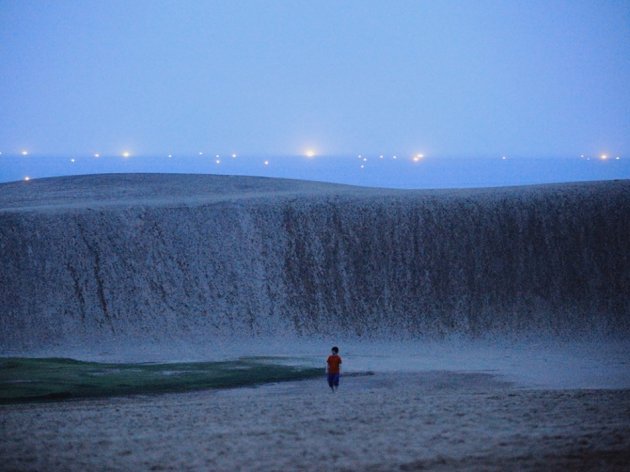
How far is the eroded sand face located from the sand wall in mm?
19102

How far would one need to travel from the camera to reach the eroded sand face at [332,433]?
1523 centimetres

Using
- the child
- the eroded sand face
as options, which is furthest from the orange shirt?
the eroded sand face

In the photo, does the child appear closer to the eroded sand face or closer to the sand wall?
the eroded sand face

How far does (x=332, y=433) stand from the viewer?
57.4 feet

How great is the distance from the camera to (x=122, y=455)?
15953 millimetres

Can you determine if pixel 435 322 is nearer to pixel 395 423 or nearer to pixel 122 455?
pixel 395 423

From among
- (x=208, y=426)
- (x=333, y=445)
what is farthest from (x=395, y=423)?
(x=208, y=426)

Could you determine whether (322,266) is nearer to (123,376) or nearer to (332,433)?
(123,376)

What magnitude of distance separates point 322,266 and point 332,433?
95.4 feet

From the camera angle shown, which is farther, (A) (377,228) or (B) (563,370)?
(A) (377,228)

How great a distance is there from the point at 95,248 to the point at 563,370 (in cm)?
2645

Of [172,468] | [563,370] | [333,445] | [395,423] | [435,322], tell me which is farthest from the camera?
[435,322]

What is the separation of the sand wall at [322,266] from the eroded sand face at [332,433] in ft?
62.7

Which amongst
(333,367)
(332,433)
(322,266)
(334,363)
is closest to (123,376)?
(333,367)
